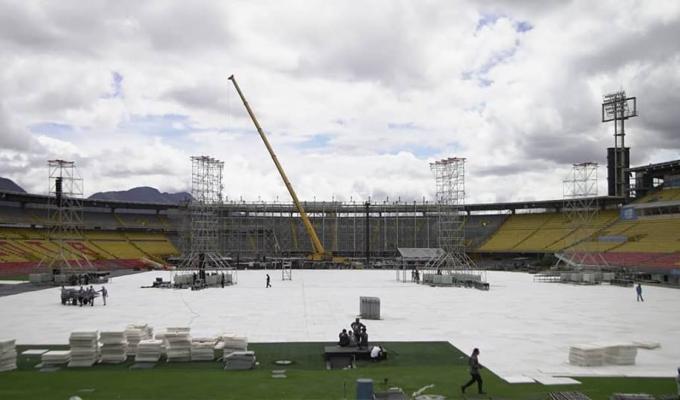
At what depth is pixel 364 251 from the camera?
357 ft

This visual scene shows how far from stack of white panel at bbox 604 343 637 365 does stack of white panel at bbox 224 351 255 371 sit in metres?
11.4

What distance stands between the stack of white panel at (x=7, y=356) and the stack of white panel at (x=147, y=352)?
11.9ft

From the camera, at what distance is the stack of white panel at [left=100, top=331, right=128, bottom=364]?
62.7 ft

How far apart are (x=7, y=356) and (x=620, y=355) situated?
63.4 feet

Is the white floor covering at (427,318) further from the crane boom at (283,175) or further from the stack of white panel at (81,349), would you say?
A: the crane boom at (283,175)

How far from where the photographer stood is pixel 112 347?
1919 centimetres

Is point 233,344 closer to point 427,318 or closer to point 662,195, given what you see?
point 427,318

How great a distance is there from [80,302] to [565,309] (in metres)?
29.0

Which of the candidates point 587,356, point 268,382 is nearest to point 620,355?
point 587,356

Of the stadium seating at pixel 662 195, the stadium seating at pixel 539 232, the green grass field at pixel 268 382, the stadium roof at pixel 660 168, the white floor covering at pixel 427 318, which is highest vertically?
the stadium roof at pixel 660 168

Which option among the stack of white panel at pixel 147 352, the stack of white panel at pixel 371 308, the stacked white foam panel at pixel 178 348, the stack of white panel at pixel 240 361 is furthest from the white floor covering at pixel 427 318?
the stack of white panel at pixel 147 352

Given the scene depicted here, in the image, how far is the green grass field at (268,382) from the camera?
14.8 metres

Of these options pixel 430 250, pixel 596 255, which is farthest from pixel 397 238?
pixel 596 255

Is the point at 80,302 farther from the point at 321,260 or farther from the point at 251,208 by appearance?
the point at 251,208
